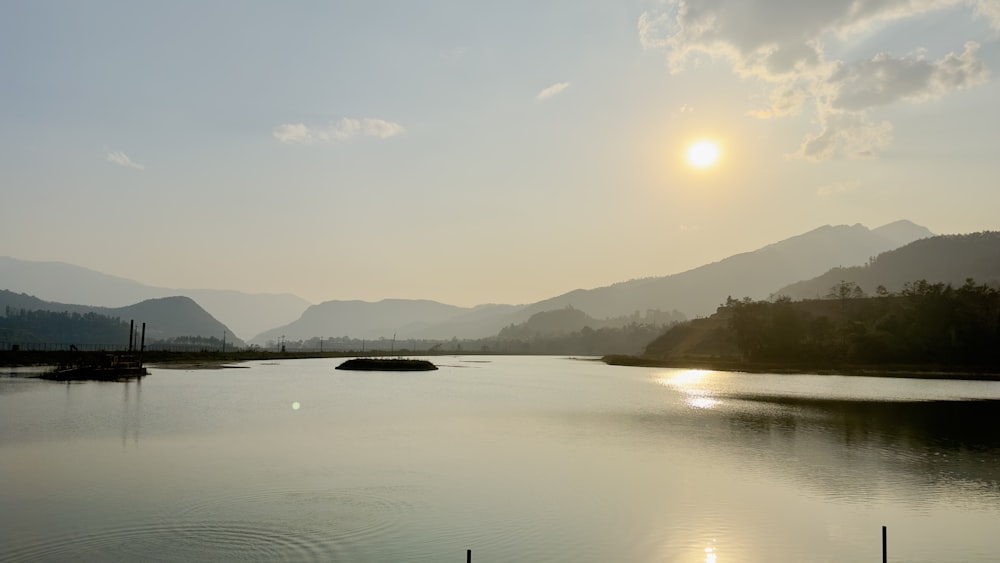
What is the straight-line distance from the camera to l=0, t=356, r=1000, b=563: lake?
21281 mm

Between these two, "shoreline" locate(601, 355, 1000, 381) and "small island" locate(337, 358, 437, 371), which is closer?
"shoreline" locate(601, 355, 1000, 381)

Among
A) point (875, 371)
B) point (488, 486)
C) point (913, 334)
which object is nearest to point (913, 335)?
point (913, 334)

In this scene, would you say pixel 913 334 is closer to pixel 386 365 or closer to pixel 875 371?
pixel 875 371

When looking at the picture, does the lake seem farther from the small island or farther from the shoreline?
the small island

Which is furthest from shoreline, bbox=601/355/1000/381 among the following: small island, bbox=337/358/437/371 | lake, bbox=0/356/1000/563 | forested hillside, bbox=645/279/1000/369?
lake, bbox=0/356/1000/563

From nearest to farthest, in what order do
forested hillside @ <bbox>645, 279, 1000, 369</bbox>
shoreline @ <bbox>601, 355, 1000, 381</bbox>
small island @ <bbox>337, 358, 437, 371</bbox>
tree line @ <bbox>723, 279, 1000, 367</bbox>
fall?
shoreline @ <bbox>601, 355, 1000, 381</bbox> → forested hillside @ <bbox>645, 279, 1000, 369</bbox> → tree line @ <bbox>723, 279, 1000, 367</bbox> → small island @ <bbox>337, 358, 437, 371</bbox>

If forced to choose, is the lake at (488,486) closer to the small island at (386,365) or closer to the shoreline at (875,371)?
the shoreline at (875,371)

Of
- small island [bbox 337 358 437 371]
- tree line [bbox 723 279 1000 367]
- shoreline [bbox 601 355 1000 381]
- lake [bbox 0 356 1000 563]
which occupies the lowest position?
small island [bbox 337 358 437 371]

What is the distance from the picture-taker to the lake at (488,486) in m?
21.3

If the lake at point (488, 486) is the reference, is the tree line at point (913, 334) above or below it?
above

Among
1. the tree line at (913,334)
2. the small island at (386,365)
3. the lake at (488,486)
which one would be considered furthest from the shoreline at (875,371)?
the lake at (488,486)

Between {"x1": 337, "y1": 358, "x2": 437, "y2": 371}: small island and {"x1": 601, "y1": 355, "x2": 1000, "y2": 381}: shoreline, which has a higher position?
{"x1": 601, "y1": 355, "x2": 1000, "y2": 381}: shoreline

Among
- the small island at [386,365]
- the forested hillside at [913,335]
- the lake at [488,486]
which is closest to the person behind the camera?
the lake at [488,486]

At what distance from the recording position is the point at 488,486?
30.5 meters
